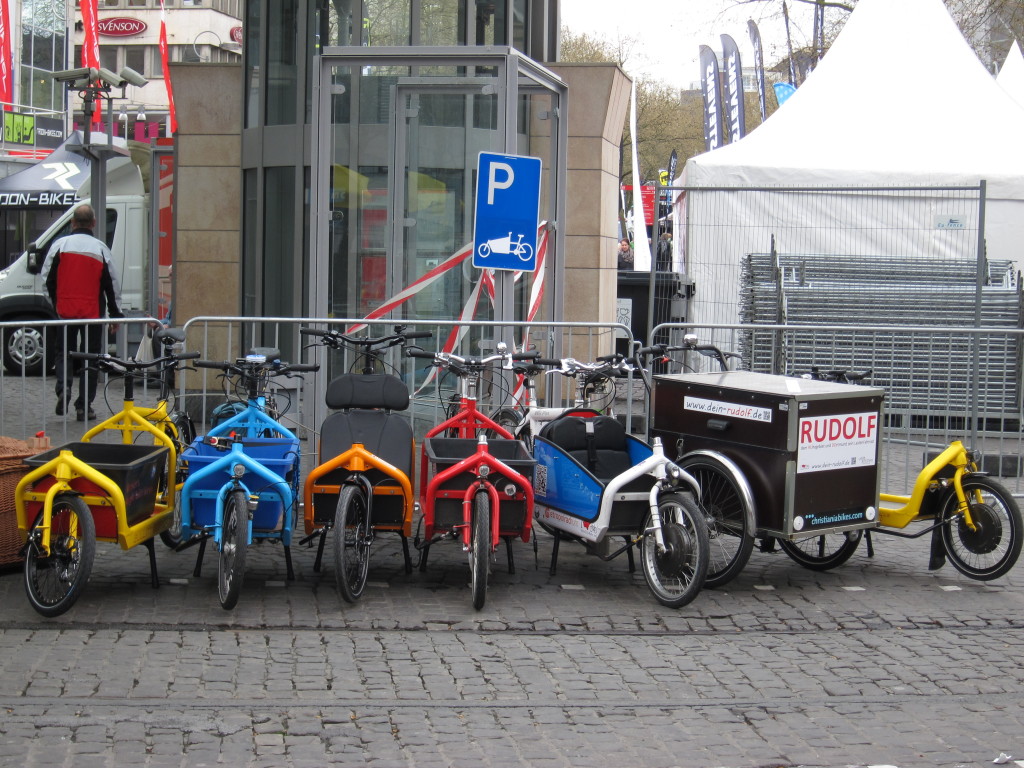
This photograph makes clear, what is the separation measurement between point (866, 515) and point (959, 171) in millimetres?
9718

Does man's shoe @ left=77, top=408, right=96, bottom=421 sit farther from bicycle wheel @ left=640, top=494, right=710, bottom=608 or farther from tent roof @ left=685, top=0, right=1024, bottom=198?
tent roof @ left=685, top=0, right=1024, bottom=198

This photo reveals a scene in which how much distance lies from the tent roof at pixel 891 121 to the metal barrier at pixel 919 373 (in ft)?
18.5

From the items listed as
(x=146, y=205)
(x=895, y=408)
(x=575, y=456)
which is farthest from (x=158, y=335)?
(x=146, y=205)

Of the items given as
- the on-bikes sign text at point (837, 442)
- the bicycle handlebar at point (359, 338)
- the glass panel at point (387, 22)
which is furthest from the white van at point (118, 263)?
the on-bikes sign text at point (837, 442)

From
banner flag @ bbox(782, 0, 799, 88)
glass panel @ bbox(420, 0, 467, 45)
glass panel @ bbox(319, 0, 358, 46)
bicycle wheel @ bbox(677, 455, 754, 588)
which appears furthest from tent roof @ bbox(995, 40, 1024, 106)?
bicycle wheel @ bbox(677, 455, 754, 588)

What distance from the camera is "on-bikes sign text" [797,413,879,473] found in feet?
22.0

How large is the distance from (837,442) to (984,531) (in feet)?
3.14

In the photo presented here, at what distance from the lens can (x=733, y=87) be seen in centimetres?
3119

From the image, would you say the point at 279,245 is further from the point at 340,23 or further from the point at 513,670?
the point at 513,670

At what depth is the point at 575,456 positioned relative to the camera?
23.6 ft

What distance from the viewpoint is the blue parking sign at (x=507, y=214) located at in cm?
874

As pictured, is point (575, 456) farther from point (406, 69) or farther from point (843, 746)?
point (406, 69)

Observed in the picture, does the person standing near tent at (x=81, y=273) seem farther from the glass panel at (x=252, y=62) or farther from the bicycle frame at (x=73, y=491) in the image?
the bicycle frame at (x=73, y=491)

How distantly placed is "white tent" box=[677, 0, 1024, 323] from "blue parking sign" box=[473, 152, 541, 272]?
18.2 ft
